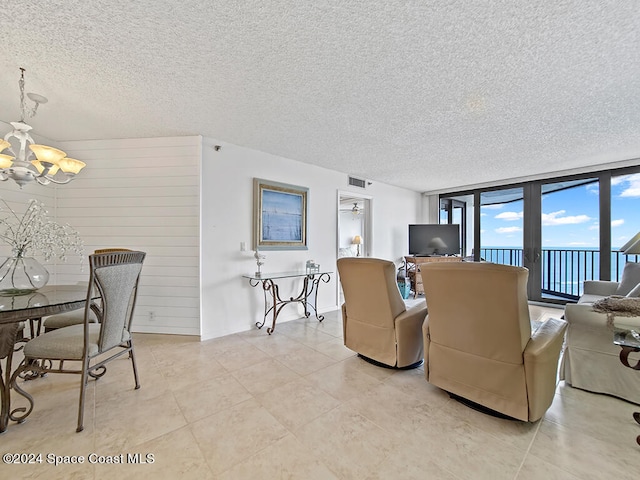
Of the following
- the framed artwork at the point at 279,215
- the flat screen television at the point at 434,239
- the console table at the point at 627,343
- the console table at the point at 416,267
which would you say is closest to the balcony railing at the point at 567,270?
the flat screen television at the point at 434,239

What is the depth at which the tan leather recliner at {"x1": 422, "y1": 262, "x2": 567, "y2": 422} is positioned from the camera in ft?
5.27

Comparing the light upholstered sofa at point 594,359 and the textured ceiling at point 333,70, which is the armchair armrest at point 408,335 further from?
the textured ceiling at point 333,70

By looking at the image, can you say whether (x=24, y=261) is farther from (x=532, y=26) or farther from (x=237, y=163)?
(x=532, y=26)

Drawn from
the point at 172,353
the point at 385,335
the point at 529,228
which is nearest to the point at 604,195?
the point at 529,228

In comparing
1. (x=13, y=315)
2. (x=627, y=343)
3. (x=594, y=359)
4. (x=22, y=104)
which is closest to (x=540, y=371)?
(x=627, y=343)

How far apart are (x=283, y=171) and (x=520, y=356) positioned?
3.47 meters

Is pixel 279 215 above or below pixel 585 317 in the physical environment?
above

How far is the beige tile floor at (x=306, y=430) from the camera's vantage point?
1364 mm

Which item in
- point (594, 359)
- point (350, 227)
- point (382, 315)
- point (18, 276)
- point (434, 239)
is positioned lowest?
point (594, 359)

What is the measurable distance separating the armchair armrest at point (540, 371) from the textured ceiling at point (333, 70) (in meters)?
1.93

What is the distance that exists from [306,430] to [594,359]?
2.28 metres

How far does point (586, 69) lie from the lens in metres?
1.92

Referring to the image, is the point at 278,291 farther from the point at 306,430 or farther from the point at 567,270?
the point at 567,270

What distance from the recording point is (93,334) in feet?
6.11
